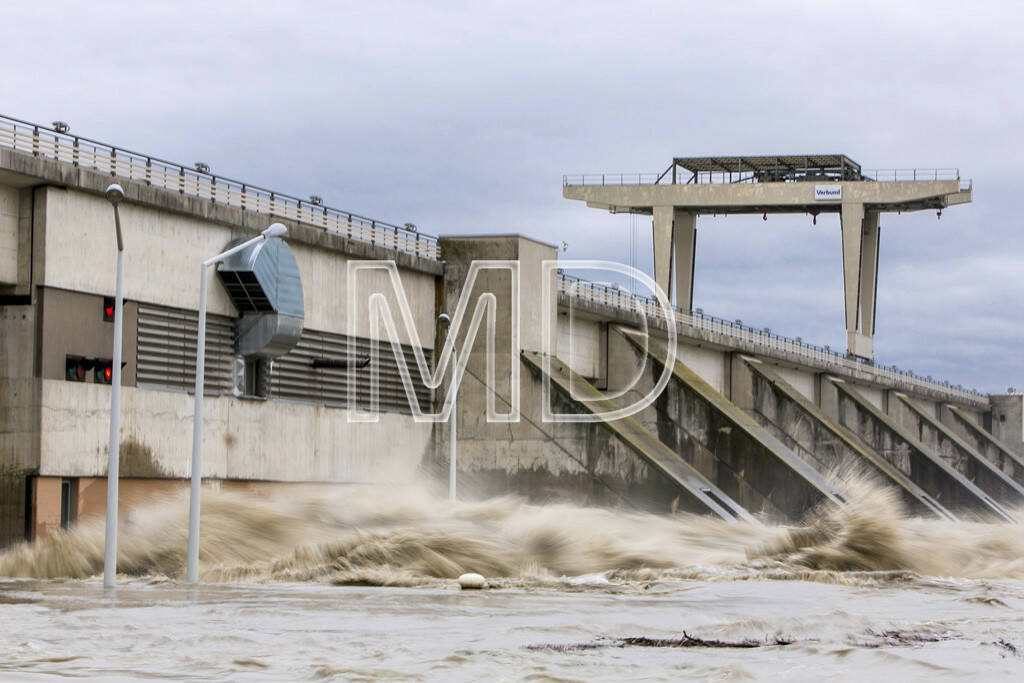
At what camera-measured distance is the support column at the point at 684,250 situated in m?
64.7

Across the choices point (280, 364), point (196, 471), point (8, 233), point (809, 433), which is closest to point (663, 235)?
point (809, 433)

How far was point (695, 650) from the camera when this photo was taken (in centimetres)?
1270

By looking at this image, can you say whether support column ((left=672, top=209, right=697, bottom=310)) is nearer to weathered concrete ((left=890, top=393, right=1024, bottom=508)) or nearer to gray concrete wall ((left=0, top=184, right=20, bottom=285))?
weathered concrete ((left=890, top=393, right=1024, bottom=508))

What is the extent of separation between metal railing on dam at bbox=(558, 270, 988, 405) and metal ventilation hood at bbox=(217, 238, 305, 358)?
463 inches

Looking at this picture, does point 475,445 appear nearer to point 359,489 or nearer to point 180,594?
point 359,489

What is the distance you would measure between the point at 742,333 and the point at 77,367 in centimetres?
3583

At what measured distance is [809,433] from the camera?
171ft

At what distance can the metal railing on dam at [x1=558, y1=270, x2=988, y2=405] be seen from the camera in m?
44.8

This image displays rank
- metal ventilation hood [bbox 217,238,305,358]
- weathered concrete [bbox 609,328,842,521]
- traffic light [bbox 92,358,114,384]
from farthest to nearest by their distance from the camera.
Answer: weathered concrete [bbox 609,328,842,521] < metal ventilation hood [bbox 217,238,305,358] < traffic light [bbox 92,358,114,384]

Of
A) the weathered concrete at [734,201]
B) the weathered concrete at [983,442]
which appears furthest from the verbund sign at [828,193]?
the weathered concrete at [983,442]

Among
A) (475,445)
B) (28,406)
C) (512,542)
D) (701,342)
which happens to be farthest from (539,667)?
(701,342)

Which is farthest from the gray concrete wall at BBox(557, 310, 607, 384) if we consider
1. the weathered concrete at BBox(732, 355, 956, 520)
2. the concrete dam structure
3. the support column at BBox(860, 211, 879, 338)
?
the support column at BBox(860, 211, 879, 338)

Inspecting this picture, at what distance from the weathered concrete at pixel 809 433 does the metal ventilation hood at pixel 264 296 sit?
2416cm

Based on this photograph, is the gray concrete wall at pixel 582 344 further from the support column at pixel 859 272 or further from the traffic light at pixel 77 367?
the support column at pixel 859 272
